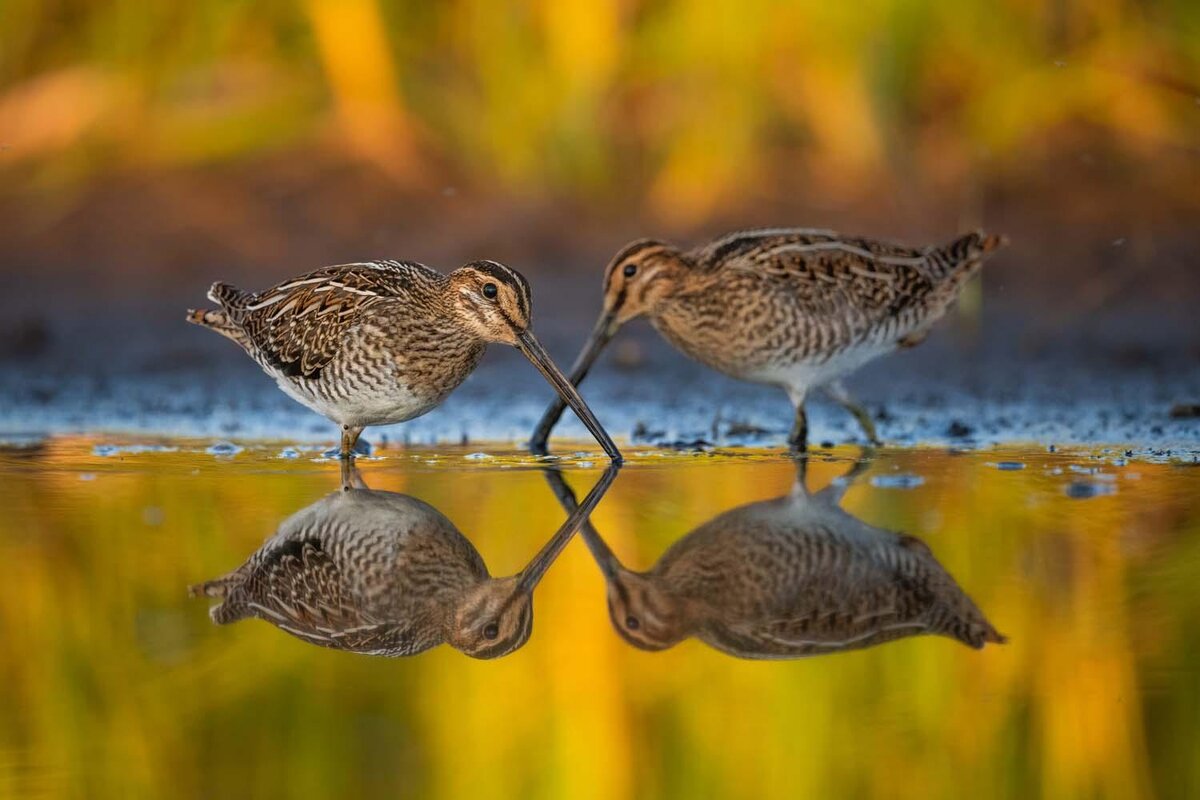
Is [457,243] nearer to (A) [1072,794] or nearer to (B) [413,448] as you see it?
(B) [413,448]

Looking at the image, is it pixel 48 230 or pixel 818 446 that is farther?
pixel 48 230

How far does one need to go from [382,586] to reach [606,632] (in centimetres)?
80

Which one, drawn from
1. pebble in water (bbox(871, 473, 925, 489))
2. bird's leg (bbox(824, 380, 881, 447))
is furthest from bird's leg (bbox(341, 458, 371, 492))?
bird's leg (bbox(824, 380, 881, 447))

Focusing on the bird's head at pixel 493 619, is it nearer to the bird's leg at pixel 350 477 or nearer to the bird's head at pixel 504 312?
the bird's leg at pixel 350 477

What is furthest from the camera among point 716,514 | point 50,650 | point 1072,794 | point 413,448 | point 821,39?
point 821,39

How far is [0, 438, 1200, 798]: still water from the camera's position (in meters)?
3.46

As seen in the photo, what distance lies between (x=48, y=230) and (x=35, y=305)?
69cm

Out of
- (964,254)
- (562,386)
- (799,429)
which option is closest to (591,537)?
(562,386)

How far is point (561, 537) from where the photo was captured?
18.5 feet

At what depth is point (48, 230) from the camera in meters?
11.5

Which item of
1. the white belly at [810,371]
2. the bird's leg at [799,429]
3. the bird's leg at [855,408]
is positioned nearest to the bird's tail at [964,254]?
the white belly at [810,371]

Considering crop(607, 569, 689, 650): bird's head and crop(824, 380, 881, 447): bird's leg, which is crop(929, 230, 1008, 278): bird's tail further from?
crop(607, 569, 689, 650): bird's head

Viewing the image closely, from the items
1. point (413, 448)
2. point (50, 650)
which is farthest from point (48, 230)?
point (50, 650)

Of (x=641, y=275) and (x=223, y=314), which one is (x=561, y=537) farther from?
(x=223, y=314)
